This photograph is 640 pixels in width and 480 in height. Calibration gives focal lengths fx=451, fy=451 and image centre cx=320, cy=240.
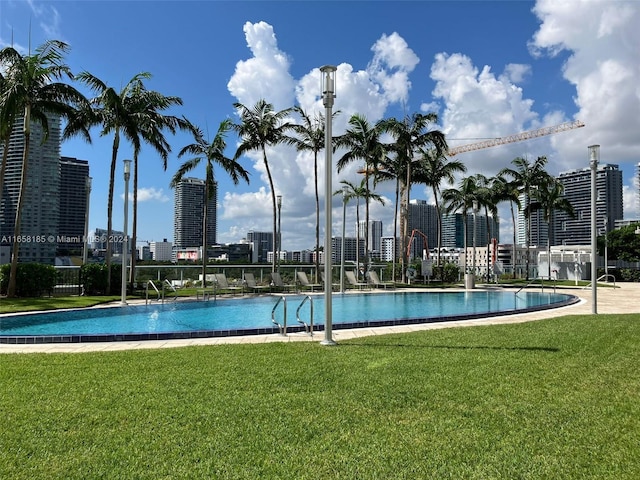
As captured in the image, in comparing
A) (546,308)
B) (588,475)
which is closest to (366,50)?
(546,308)

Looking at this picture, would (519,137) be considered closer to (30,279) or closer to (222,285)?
(222,285)

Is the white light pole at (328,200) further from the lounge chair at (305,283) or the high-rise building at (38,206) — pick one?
the high-rise building at (38,206)

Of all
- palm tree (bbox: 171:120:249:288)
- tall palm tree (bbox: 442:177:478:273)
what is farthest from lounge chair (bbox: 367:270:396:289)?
tall palm tree (bbox: 442:177:478:273)

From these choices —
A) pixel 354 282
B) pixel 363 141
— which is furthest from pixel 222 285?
pixel 363 141

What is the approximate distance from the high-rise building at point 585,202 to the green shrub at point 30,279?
3520cm

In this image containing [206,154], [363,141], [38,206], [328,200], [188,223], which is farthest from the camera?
[188,223]

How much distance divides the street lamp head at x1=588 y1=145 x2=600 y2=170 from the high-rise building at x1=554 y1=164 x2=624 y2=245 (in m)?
25.8

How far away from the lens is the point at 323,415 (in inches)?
153

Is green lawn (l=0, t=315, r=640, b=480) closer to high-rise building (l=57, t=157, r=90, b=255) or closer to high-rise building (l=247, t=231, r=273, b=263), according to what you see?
high-rise building (l=57, t=157, r=90, b=255)

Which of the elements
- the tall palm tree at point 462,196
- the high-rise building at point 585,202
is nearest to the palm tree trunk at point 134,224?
the tall palm tree at point 462,196

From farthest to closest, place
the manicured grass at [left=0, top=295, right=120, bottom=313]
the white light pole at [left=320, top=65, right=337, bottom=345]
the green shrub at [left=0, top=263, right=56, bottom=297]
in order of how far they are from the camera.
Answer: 1. the green shrub at [left=0, top=263, right=56, bottom=297]
2. the manicured grass at [left=0, top=295, right=120, bottom=313]
3. the white light pole at [left=320, top=65, right=337, bottom=345]

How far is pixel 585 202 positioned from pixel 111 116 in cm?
5003

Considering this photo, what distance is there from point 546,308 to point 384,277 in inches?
618

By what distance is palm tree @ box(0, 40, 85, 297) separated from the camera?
46.4 feet
